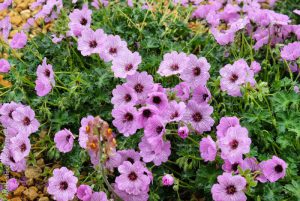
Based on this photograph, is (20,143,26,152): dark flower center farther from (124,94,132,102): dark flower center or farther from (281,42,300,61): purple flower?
(281,42,300,61): purple flower

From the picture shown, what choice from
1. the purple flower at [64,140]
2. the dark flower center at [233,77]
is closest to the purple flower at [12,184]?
the purple flower at [64,140]

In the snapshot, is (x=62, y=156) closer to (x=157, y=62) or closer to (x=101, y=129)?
(x=157, y=62)

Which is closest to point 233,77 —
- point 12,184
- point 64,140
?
point 64,140

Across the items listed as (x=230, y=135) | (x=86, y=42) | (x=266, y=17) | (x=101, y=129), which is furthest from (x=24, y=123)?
(x=266, y=17)

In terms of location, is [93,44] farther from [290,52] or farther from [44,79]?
[290,52]

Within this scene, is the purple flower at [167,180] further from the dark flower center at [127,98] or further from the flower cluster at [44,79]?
the flower cluster at [44,79]
